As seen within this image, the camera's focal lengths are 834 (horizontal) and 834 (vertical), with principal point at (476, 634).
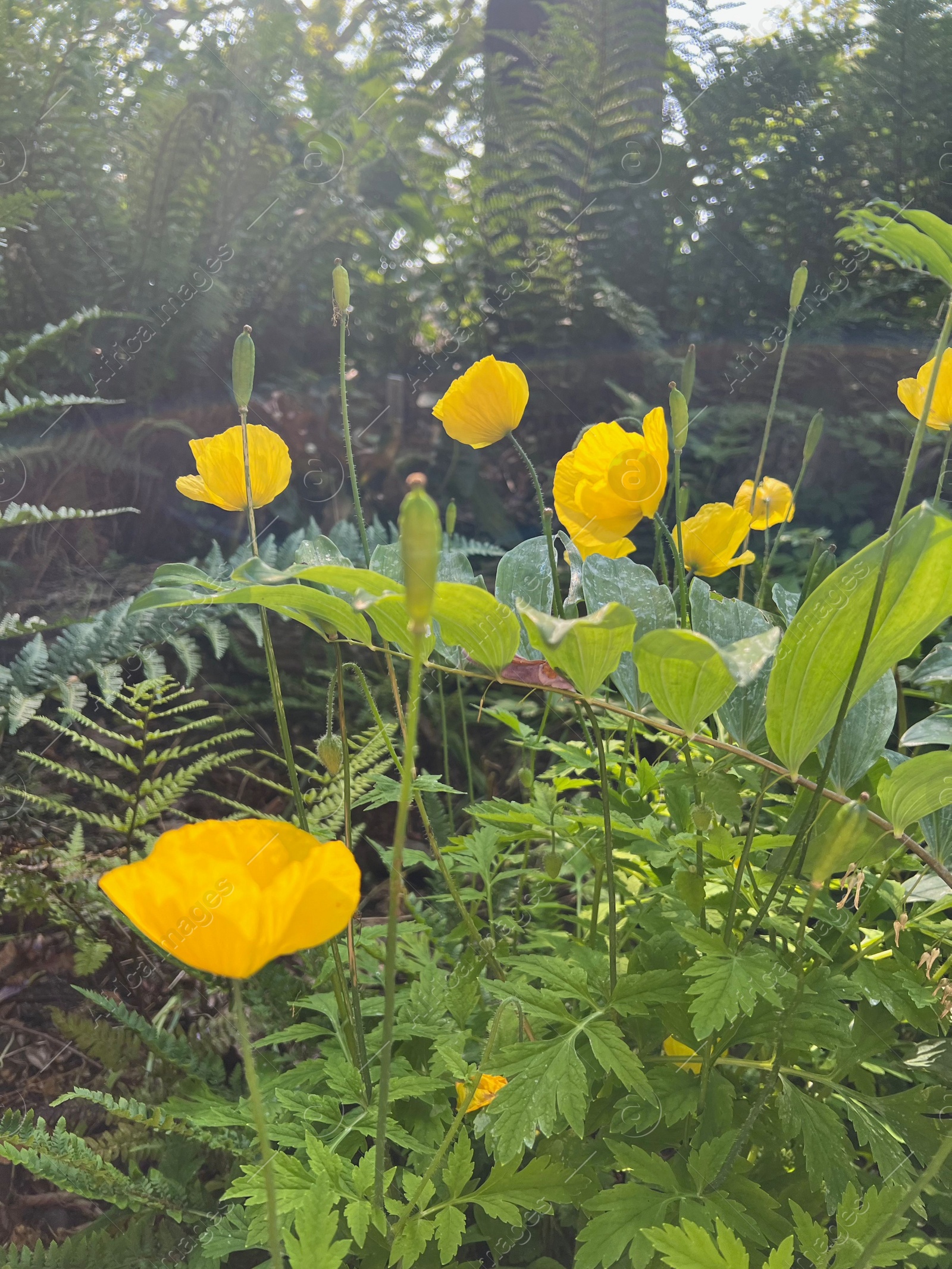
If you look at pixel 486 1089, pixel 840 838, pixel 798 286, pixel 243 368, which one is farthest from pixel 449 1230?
pixel 798 286

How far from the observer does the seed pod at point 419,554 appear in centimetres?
31

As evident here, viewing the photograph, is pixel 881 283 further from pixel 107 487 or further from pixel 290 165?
pixel 107 487

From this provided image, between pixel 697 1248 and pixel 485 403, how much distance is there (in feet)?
1.96

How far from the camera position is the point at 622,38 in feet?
8.13

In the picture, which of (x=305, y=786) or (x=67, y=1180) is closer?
(x=67, y=1180)

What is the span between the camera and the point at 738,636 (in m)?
0.57

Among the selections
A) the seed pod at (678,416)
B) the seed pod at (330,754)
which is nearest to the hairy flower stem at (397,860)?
the seed pod at (330,754)

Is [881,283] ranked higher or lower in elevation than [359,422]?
higher

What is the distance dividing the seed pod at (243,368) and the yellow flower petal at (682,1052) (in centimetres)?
55

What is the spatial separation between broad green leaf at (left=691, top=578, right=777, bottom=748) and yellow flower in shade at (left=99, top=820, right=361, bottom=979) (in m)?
0.33

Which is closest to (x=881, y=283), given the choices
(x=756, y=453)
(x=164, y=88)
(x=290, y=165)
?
(x=756, y=453)

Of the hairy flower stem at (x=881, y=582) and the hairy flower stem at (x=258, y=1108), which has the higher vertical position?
the hairy flower stem at (x=881, y=582)

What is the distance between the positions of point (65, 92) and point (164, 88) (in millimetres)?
279

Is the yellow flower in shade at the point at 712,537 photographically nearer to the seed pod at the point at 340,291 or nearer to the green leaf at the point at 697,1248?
the seed pod at the point at 340,291
